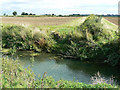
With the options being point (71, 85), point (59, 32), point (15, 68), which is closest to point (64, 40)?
point (59, 32)

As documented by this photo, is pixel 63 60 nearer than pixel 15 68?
No

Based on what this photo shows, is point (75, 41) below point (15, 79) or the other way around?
the other way around

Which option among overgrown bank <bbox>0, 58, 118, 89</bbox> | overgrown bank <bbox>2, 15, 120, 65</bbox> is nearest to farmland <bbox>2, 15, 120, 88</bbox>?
overgrown bank <bbox>2, 15, 120, 65</bbox>

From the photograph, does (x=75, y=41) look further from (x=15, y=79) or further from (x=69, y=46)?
(x=15, y=79)

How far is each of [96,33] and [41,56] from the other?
4.43 m

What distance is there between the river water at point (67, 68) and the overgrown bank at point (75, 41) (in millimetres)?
758

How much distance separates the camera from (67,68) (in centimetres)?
1017

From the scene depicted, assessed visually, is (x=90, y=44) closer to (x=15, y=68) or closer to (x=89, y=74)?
(x=89, y=74)

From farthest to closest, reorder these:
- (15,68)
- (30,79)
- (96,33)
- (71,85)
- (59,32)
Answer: (59,32) < (96,33) < (15,68) < (30,79) < (71,85)

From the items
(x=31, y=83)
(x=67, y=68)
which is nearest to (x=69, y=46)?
(x=67, y=68)

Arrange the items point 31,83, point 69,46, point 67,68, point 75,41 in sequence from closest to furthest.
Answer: point 31,83
point 67,68
point 69,46
point 75,41

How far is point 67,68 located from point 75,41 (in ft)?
11.4

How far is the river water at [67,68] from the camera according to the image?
28.8 feet

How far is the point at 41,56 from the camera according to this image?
12586mm
